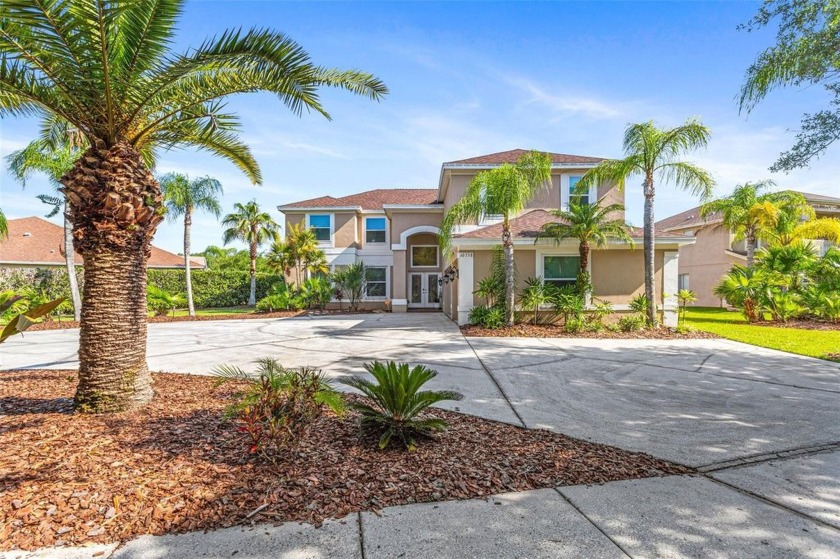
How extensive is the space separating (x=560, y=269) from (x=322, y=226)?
48.3 feet

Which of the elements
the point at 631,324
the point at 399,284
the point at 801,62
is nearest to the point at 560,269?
the point at 631,324

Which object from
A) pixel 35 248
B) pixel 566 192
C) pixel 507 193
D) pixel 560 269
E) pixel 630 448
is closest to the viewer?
pixel 630 448

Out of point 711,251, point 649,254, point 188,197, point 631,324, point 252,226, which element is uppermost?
point 188,197

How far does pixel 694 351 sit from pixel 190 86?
11.3 meters

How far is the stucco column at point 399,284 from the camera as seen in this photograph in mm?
21609

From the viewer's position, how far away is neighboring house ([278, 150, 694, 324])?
13609 millimetres

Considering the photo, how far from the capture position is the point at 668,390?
5895mm

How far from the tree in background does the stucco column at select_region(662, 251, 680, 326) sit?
6.05 metres

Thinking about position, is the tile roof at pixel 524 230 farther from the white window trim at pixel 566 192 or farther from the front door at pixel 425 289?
the front door at pixel 425 289

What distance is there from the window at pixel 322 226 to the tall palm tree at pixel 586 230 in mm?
14003

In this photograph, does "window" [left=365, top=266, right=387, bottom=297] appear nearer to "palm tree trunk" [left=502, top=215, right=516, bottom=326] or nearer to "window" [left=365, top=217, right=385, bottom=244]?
"window" [left=365, top=217, right=385, bottom=244]

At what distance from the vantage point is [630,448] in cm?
381

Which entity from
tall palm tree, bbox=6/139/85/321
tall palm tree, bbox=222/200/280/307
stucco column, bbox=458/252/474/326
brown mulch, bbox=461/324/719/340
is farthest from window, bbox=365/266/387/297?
tall palm tree, bbox=6/139/85/321

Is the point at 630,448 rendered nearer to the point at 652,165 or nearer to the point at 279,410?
the point at 279,410
